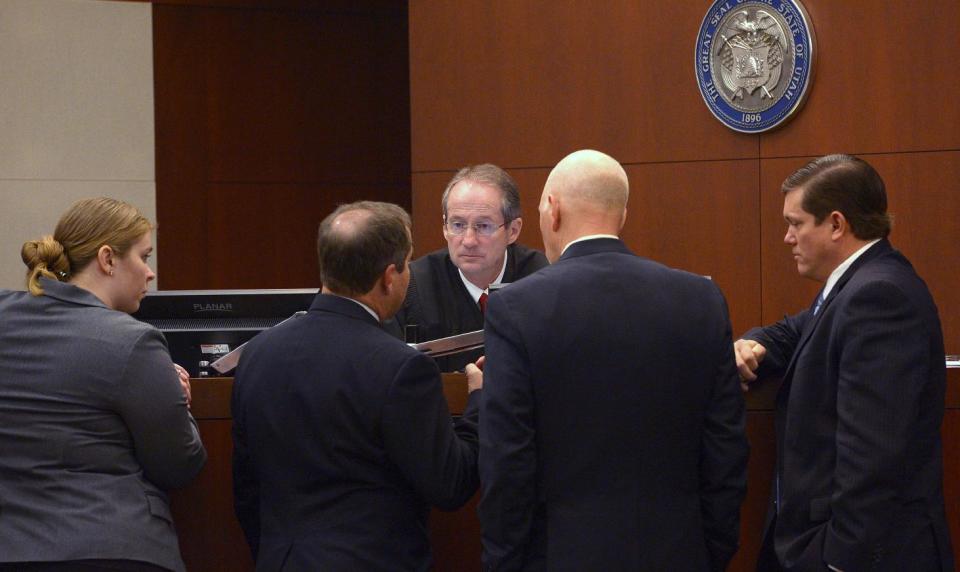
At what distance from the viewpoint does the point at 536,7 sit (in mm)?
5684

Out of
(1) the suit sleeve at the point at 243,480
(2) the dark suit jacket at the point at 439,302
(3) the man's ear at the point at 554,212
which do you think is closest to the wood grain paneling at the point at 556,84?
(2) the dark suit jacket at the point at 439,302

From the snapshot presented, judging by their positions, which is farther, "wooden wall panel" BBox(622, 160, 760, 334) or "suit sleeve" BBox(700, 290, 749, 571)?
"wooden wall panel" BBox(622, 160, 760, 334)

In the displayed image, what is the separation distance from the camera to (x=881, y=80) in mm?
5059

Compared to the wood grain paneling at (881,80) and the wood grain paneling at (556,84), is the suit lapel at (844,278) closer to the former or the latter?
the wood grain paneling at (881,80)

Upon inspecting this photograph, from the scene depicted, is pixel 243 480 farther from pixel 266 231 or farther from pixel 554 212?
pixel 266 231

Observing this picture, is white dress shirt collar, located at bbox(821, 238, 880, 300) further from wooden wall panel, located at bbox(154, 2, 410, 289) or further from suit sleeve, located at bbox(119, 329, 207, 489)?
wooden wall panel, located at bbox(154, 2, 410, 289)

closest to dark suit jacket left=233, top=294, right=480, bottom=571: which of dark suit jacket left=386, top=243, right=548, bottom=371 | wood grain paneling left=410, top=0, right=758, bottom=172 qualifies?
dark suit jacket left=386, top=243, right=548, bottom=371

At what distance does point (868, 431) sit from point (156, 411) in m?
1.45

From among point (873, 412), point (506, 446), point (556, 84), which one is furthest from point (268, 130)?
point (873, 412)

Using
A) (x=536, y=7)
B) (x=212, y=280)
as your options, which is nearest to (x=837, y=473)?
(x=536, y=7)

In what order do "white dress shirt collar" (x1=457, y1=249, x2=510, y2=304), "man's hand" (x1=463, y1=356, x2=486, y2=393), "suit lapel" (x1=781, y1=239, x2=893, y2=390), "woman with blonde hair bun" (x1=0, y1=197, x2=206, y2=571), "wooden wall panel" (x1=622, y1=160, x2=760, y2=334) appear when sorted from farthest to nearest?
1. "wooden wall panel" (x1=622, y1=160, x2=760, y2=334)
2. "white dress shirt collar" (x1=457, y1=249, x2=510, y2=304)
3. "man's hand" (x1=463, y1=356, x2=486, y2=393)
4. "suit lapel" (x1=781, y1=239, x2=893, y2=390)
5. "woman with blonde hair bun" (x1=0, y1=197, x2=206, y2=571)

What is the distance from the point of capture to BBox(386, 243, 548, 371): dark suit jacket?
3.64m

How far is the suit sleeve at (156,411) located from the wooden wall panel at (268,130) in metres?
5.16

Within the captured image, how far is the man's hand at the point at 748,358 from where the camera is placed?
2.69 metres
